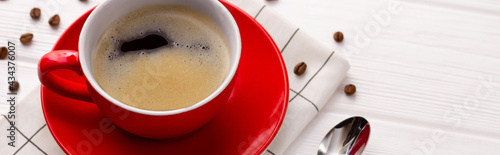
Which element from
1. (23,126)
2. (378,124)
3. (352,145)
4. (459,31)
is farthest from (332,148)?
(23,126)

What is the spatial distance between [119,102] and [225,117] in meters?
0.25

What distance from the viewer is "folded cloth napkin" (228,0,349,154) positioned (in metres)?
1.14

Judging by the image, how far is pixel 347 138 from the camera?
1.14 metres

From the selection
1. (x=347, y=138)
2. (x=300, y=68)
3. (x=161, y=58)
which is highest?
(x=161, y=58)

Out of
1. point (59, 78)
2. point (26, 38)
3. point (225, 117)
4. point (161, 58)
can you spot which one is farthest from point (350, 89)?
point (26, 38)

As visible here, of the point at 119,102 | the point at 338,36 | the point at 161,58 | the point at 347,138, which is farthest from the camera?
the point at 338,36

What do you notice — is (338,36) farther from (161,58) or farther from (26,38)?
(26,38)

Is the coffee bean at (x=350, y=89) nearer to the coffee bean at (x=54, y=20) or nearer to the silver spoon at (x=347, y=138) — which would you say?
the silver spoon at (x=347, y=138)

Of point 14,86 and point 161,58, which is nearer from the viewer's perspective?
point 161,58

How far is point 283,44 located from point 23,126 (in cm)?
59

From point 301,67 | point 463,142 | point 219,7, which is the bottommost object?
point 463,142

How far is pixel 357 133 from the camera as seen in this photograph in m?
1.14

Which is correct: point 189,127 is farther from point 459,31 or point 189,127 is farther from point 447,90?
point 459,31

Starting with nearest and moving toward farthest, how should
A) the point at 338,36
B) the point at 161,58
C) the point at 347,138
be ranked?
1. the point at 161,58
2. the point at 347,138
3. the point at 338,36
